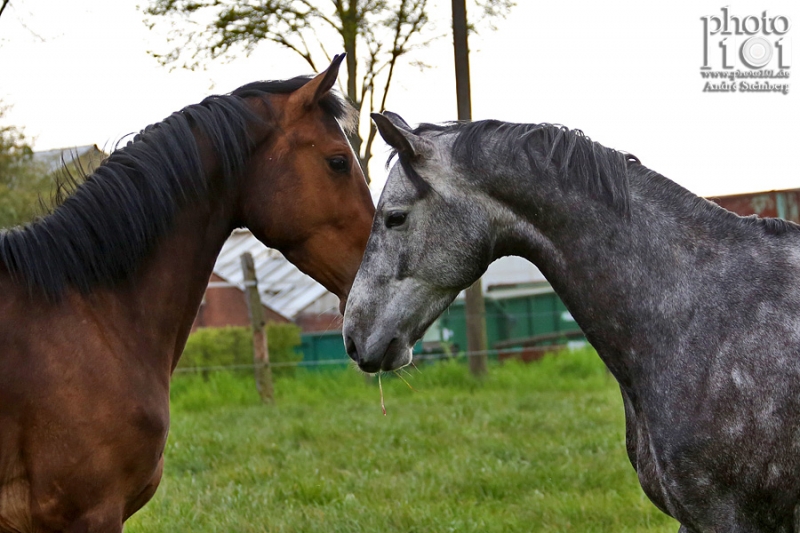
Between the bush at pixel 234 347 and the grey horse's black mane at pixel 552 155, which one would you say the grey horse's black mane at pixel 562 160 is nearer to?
the grey horse's black mane at pixel 552 155

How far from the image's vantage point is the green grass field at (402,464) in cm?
452

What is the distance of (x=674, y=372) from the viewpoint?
238 cm

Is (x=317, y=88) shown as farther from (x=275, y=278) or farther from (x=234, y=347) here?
(x=275, y=278)

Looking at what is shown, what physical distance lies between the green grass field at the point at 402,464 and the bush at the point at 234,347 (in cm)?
149

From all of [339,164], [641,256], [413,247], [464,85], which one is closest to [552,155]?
[641,256]

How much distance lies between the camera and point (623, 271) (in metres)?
2.50

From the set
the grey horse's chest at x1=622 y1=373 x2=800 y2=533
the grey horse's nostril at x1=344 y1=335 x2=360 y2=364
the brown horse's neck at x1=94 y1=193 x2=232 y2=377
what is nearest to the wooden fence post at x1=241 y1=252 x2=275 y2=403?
the brown horse's neck at x1=94 y1=193 x2=232 y2=377

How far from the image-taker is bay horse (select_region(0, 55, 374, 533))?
7.78ft

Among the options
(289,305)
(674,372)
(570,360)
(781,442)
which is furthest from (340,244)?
(289,305)

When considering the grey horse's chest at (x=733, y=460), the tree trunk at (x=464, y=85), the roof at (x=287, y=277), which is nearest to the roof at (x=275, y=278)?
the roof at (x=287, y=277)

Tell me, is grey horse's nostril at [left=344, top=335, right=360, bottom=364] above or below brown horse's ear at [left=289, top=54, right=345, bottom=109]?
below

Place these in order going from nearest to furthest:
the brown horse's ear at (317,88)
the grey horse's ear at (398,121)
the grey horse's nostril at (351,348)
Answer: the grey horse's nostril at (351,348)
the grey horse's ear at (398,121)
the brown horse's ear at (317,88)

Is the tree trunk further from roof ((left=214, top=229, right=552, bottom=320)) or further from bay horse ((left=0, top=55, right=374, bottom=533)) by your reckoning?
bay horse ((left=0, top=55, right=374, bottom=533))

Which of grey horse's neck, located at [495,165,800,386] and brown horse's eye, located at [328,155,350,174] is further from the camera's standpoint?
brown horse's eye, located at [328,155,350,174]
